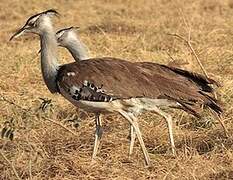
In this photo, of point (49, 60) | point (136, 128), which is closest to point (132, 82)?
point (136, 128)

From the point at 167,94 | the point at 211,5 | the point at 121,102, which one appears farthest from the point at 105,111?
the point at 211,5

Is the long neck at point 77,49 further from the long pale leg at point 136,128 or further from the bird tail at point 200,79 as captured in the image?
the long pale leg at point 136,128

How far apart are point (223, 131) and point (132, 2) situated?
975 cm

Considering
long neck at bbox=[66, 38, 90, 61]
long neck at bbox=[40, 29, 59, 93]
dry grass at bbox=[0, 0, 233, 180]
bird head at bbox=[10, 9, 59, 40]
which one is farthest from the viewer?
long neck at bbox=[66, 38, 90, 61]

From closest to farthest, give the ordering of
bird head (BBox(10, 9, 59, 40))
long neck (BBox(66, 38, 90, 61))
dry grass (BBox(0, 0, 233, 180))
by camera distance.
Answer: dry grass (BBox(0, 0, 233, 180)) → bird head (BBox(10, 9, 59, 40)) → long neck (BBox(66, 38, 90, 61))

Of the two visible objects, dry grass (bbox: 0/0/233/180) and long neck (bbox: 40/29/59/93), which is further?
long neck (bbox: 40/29/59/93)

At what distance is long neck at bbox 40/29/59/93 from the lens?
488cm

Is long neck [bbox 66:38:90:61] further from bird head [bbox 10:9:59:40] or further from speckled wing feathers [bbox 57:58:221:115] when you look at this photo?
speckled wing feathers [bbox 57:58:221:115]

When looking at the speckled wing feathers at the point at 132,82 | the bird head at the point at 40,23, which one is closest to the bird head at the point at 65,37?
the bird head at the point at 40,23

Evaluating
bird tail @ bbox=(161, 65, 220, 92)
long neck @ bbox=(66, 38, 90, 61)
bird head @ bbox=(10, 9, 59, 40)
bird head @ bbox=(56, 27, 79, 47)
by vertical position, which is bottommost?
long neck @ bbox=(66, 38, 90, 61)

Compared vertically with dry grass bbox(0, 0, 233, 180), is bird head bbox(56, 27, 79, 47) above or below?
above

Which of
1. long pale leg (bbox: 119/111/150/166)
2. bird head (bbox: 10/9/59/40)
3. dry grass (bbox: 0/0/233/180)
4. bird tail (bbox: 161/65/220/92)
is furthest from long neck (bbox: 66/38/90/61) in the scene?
long pale leg (bbox: 119/111/150/166)

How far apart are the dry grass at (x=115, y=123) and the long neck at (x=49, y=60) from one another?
0.22 m

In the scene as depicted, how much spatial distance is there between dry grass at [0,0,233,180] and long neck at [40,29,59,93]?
0.71ft
